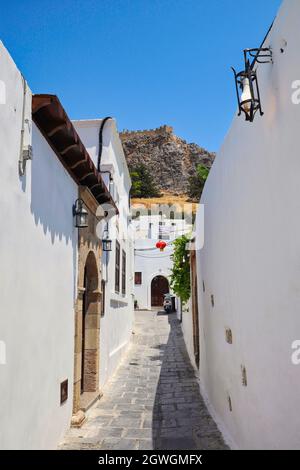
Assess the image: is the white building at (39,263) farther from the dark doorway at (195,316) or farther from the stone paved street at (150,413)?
the dark doorway at (195,316)

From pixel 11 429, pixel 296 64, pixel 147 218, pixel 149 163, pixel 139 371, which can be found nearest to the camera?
pixel 296 64

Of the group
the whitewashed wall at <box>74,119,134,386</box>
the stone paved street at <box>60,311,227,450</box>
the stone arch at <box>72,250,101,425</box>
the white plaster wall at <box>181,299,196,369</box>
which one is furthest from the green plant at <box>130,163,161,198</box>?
the stone arch at <box>72,250,101,425</box>

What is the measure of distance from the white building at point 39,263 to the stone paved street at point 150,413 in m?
0.39

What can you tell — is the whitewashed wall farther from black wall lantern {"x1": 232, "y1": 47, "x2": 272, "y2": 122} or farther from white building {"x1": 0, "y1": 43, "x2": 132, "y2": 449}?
black wall lantern {"x1": 232, "y1": 47, "x2": 272, "y2": 122}

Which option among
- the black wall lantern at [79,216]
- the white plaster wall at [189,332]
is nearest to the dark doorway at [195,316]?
the white plaster wall at [189,332]

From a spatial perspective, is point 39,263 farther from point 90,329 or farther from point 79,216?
point 90,329

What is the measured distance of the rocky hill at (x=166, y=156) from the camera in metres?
59.5

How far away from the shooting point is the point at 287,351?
2.58m

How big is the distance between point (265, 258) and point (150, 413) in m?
4.11

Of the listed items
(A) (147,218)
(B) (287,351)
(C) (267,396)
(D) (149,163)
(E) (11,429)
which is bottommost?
(E) (11,429)

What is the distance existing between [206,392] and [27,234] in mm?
4990

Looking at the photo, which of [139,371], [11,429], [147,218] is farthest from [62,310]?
[147,218]

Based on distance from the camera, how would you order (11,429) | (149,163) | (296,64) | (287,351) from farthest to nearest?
(149,163)
(11,429)
(287,351)
(296,64)

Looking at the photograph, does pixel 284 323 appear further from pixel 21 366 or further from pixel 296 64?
pixel 21 366
